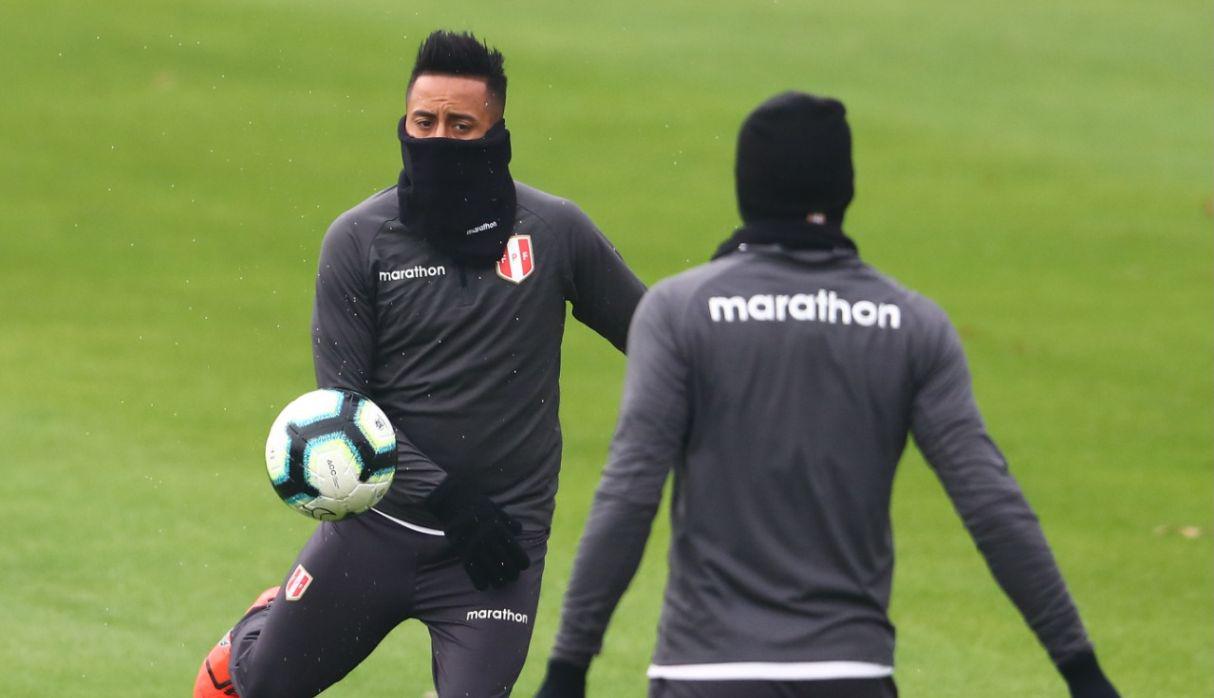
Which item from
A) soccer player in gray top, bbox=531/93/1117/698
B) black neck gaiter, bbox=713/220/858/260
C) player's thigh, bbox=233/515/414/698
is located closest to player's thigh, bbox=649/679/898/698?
soccer player in gray top, bbox=531/93/1117/698

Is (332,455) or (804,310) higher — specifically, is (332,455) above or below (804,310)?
below

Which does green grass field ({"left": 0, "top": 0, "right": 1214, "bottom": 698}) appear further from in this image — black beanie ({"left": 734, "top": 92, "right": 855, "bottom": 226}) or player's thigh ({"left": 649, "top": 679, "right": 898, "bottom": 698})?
black beanie ({"left": 734, "top": 92, "right": 855, "bottom": 226})

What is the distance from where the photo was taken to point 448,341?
616cm

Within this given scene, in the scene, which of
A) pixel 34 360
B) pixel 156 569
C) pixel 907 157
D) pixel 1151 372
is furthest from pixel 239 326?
pixel 907 157

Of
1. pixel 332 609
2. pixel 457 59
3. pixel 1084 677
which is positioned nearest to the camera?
pixel 1084 677

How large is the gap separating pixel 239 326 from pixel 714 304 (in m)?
13.4

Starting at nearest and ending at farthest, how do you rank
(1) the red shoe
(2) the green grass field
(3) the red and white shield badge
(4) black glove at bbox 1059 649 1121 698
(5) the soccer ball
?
(4) black glove at bbox 1059 649 1121 698 → (5) the soccer ball → (3) the red and white shield badge → (1) the red shoe → (2) the green grass field

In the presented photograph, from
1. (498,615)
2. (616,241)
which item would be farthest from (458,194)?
(616,241)

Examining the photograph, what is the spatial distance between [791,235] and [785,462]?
51 centimetres

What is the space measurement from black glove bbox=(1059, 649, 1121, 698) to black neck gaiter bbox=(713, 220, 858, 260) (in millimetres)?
1049

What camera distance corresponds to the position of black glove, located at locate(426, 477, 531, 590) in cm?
600

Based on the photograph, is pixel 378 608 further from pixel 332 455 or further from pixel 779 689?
pixel 779 689

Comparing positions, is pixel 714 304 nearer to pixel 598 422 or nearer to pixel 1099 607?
pixel 1099 607

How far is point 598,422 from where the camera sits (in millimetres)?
14664
